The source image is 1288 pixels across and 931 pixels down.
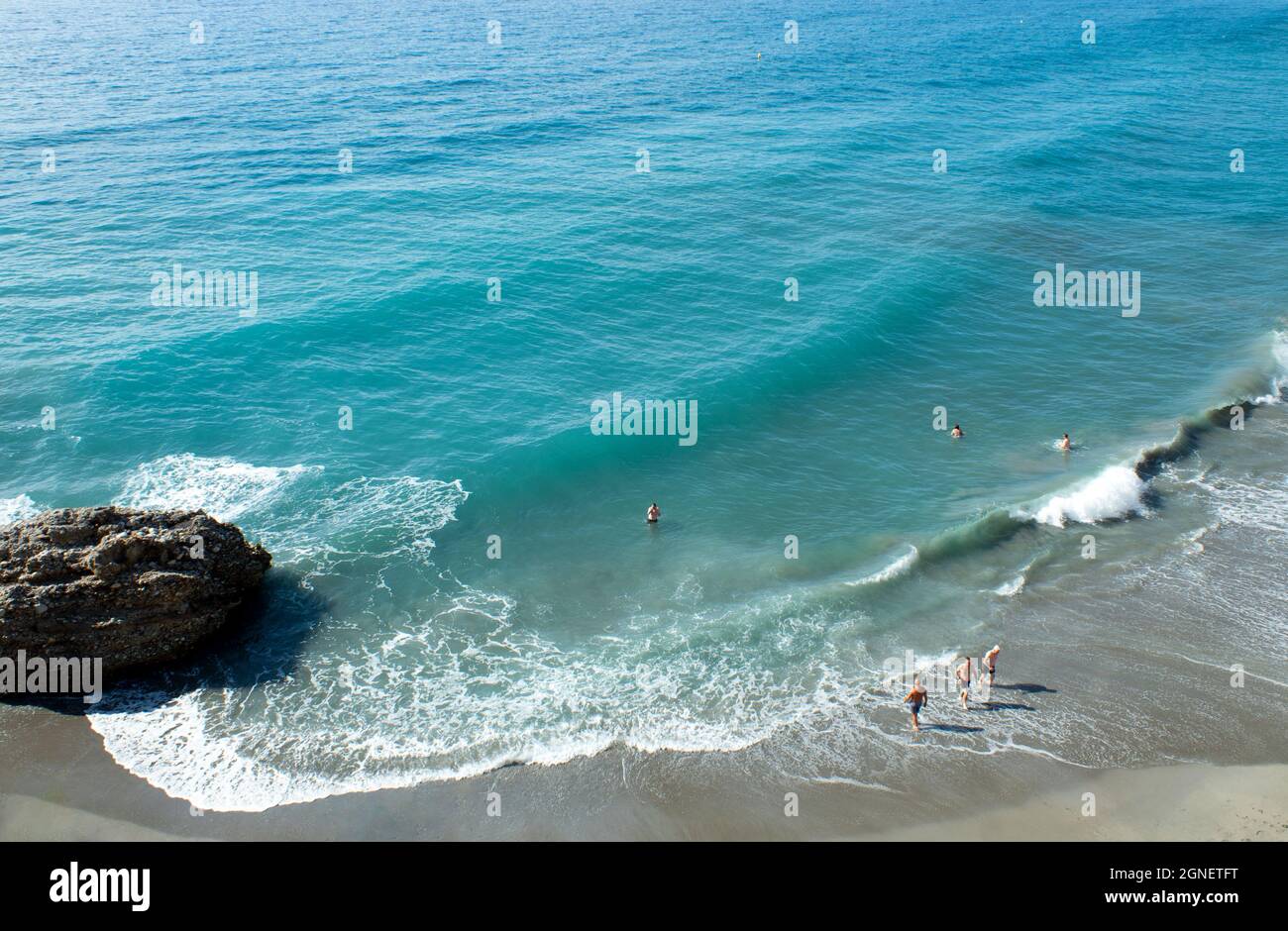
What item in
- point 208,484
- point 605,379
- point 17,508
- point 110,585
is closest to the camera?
point 110,585

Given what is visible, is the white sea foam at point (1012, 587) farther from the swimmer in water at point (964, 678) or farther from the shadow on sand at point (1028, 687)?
the swimmer in water at point (964, 678)

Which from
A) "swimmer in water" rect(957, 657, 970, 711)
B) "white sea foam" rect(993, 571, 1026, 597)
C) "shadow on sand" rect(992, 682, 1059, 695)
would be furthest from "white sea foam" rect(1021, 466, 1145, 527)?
"swimmer in water" rect(957, 657, 970, 711)

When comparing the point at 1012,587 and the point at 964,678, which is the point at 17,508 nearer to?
the point at 964,678

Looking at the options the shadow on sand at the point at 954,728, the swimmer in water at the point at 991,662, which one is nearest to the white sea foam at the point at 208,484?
the shadow on sand at the point at 954,728

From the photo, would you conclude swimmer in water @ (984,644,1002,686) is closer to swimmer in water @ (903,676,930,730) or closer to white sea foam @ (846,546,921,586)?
swimmer in water @ (903,676,930,730)

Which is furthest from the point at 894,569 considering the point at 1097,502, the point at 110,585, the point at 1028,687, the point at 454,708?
the point at 110,585

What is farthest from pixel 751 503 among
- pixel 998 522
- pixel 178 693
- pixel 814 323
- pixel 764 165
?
pixel 764 165
